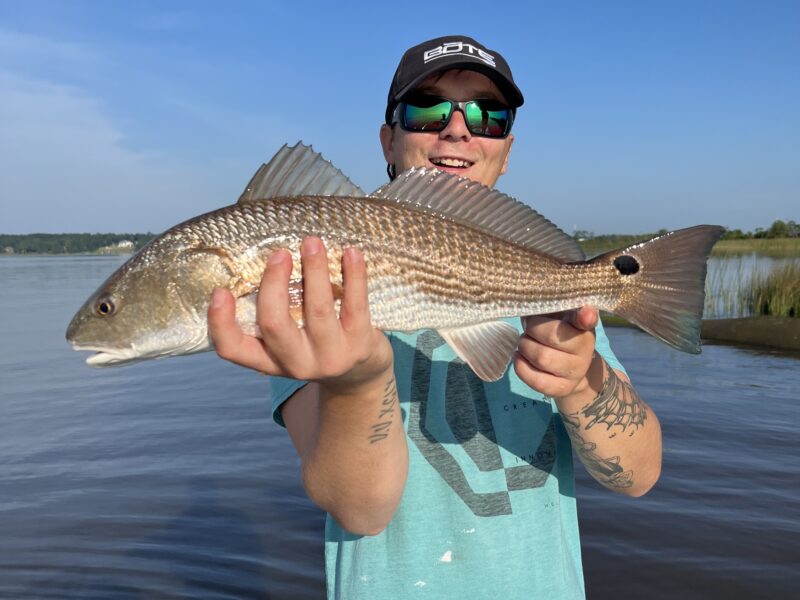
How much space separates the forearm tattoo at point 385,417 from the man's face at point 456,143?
153cm

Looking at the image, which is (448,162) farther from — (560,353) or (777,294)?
(777,294)

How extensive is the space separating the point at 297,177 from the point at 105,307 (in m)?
0.93

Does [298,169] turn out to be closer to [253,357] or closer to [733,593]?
[253,357]

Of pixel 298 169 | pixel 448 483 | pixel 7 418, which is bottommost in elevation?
pixel 7 418

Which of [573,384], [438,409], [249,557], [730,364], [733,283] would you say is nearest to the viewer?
[573,384]

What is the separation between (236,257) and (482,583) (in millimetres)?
1701

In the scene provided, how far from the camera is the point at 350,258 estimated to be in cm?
229

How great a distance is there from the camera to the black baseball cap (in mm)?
3508

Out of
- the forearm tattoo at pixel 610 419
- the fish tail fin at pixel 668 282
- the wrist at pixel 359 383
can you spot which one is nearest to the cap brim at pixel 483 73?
the fish tail fin at pixel 668 282

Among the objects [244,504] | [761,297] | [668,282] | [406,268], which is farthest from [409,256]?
[761,297]

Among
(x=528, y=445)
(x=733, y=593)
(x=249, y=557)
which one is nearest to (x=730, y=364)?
(x=733, y=593)

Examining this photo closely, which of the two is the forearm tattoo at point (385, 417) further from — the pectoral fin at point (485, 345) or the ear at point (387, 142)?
the ear at point (387, 142)

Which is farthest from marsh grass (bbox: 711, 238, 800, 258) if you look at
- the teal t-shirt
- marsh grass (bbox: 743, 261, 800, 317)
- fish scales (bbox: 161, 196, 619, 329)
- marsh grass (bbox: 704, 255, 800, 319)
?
fish scales (bbox: 161, 196, 619, 329)

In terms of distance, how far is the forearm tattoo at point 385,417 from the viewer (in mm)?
2479
